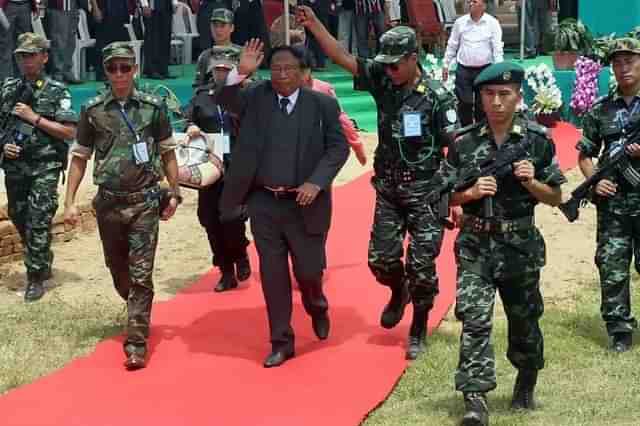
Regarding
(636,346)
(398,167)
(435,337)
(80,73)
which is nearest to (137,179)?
(398,167)

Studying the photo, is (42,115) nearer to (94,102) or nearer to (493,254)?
(94,102)

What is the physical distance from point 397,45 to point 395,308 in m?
1.82

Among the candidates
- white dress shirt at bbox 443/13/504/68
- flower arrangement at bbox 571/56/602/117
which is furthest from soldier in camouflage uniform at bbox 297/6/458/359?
flower arrangement at bbox 571/56/602/117

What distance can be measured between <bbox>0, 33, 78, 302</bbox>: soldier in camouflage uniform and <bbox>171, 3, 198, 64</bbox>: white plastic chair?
11.4m

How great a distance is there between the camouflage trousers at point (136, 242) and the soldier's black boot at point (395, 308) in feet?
5.20

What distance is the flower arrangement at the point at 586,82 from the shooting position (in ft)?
54.6

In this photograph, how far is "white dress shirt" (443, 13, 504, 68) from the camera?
14.4 metres

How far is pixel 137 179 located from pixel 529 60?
12.5 meters

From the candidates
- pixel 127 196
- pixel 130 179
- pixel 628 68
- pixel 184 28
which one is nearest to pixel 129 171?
pixel 130 179

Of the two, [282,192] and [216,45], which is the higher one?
[216,45]

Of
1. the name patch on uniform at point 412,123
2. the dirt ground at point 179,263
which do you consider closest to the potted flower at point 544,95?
the dirt ground at point 179,263

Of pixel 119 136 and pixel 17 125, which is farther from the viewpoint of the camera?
pixel 17 125

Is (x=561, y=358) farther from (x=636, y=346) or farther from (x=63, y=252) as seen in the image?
(x=63, y=252)

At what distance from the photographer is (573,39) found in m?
17.3
